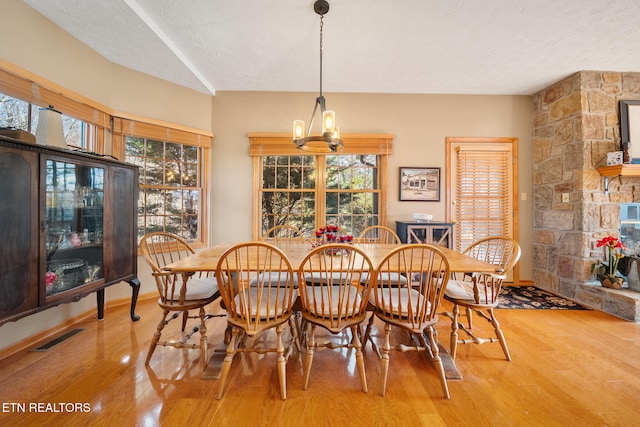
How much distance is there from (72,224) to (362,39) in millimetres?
3019

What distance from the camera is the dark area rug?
2.97 meters

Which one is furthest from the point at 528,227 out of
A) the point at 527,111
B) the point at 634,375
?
the point at 634,375

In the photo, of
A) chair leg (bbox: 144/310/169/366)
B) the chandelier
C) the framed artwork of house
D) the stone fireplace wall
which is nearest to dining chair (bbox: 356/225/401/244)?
the chandelier

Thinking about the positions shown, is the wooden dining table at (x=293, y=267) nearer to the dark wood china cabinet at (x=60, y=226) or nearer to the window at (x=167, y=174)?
the dark wood china cabinet at (x=60, y=226)

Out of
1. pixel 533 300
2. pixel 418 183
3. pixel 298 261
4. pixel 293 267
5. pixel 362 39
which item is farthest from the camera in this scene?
pixel 418 183

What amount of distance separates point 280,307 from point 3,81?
262 cm

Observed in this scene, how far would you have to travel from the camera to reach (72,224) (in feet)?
6.89

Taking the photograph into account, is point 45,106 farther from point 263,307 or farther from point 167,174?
point 263,307

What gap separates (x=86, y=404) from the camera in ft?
4.90

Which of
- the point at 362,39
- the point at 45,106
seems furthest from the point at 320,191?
the point at 45,106

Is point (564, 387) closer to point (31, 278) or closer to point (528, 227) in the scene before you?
point (528, 227)

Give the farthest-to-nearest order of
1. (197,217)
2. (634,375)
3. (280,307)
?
1. (197,217)
2. (634,375)
3. (280,307)

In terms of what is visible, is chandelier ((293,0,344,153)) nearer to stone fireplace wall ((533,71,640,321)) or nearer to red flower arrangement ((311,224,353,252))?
red flower arrangement ((311,224,353,252))

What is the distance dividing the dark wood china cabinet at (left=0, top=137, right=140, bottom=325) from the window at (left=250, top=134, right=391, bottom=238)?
1587mm
